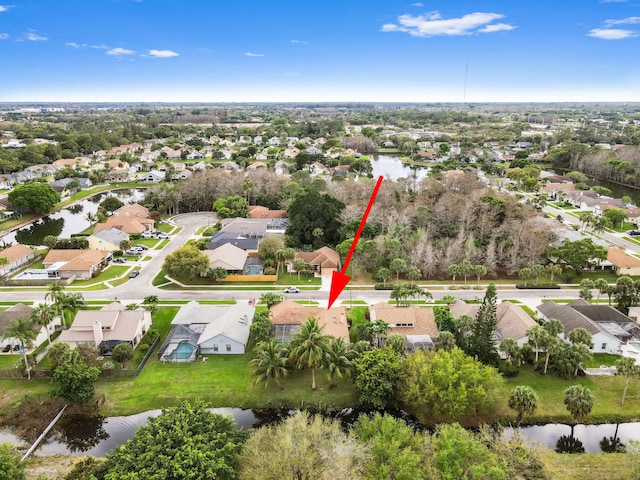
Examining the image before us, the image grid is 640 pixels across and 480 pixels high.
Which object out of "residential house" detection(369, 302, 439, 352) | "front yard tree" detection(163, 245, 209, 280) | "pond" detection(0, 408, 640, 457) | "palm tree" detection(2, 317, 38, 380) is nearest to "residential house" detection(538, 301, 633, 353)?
"pond" detection(0, 408, 640, 457)

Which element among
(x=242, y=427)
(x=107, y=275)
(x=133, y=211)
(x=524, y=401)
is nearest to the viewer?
(x=524, y=401)

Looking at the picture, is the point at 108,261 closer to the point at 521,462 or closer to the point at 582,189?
the point at 521,462

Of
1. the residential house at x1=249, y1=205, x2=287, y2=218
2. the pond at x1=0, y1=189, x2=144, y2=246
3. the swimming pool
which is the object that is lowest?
the swimming pool

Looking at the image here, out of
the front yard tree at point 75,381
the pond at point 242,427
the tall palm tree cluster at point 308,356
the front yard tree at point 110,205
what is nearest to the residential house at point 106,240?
the front yard tree at point 110,205

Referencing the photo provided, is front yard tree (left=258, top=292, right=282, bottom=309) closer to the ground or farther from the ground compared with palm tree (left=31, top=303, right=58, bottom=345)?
closer to the ground

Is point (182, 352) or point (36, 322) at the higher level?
point (36, 322)

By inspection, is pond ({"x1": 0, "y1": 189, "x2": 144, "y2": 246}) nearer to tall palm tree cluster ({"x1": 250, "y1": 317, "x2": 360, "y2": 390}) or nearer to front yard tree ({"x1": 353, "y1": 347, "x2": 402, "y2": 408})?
tall palm tree cluster ({"x1": 250, "y1": 317, "x2": 360, "y2": 390})

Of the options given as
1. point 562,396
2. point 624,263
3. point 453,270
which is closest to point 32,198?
point 453,270

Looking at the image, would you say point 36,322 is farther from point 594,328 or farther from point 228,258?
point 594,328

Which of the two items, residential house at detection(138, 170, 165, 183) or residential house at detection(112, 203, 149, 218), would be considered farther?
residential house at detection(138, 170, 165, 183)
